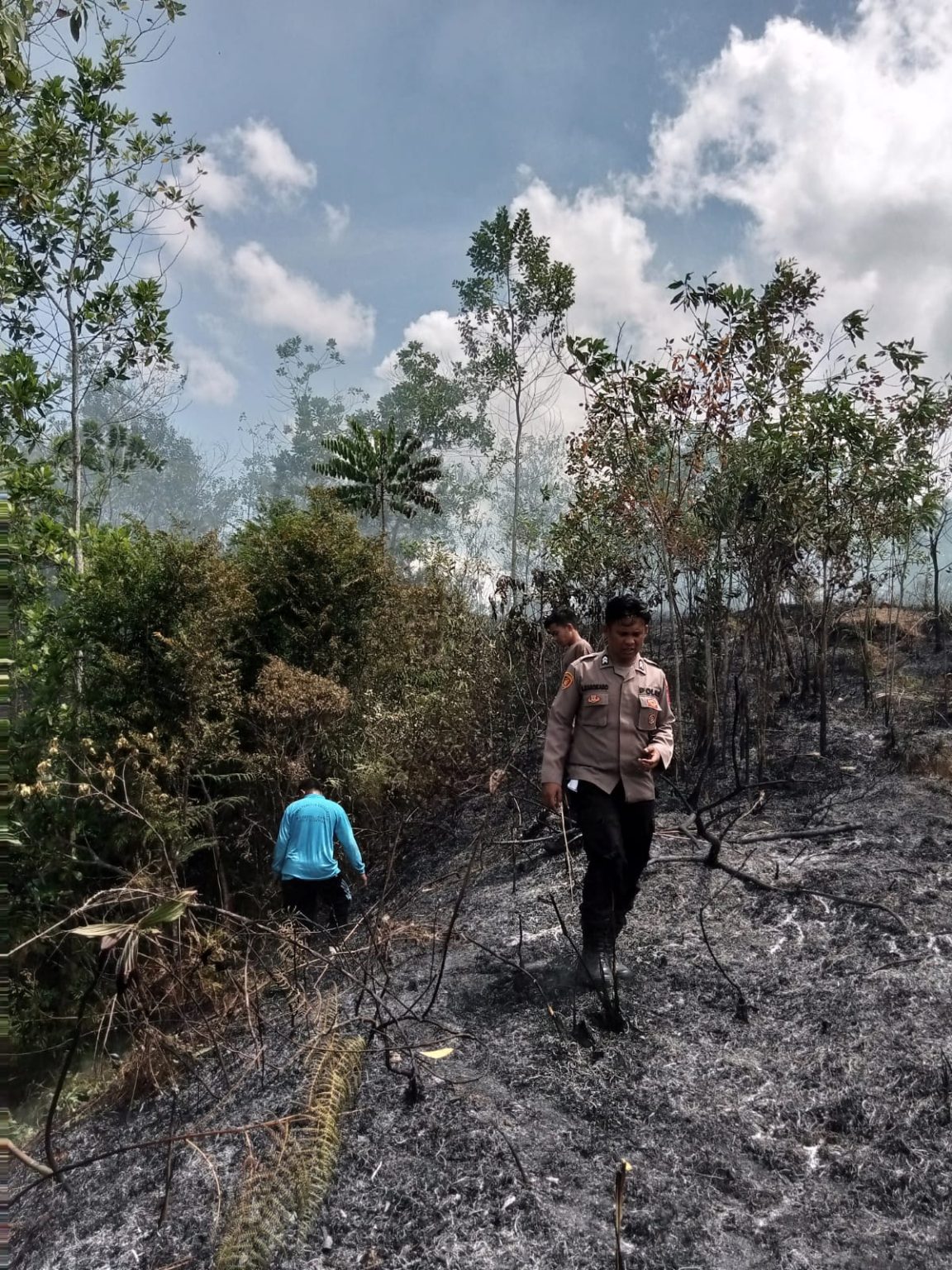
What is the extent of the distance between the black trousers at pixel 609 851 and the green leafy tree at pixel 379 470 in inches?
486

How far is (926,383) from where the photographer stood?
8.43 metres

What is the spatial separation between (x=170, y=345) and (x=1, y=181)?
11537mm

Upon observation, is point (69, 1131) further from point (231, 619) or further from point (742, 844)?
point (231, 619)

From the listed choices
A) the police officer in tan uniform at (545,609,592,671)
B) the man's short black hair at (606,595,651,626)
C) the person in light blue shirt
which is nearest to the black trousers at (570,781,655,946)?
the man's short black hair at (606,595,651,626)

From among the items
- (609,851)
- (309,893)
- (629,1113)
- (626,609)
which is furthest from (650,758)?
(309,893)

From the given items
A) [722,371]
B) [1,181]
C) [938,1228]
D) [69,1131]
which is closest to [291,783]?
[69,1131]

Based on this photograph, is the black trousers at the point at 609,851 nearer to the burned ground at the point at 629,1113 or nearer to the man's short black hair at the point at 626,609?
the burned ground at the point at 629,1113

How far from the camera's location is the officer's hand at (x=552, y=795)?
142 inches

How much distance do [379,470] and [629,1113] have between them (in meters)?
14.1

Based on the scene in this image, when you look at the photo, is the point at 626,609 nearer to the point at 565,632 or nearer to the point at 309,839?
the point at 565,632

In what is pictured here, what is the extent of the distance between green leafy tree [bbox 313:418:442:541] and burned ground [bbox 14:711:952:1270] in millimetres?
12036

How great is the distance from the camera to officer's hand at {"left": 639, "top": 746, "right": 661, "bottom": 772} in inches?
140

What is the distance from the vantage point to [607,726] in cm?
365

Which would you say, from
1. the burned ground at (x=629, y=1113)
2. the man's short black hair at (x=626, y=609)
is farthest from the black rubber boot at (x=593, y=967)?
the man's short black hair at (x=626, y=609)
